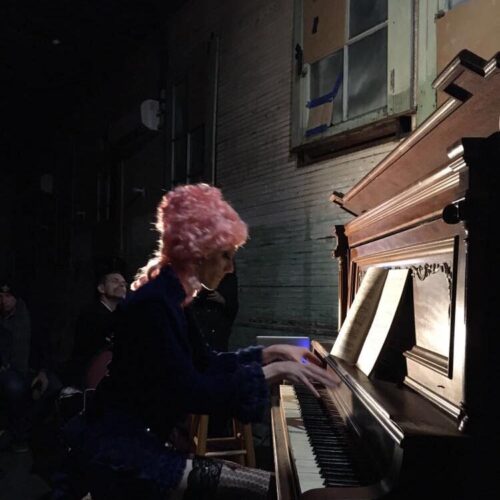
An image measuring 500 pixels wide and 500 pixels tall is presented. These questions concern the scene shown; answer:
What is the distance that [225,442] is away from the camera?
173 inches

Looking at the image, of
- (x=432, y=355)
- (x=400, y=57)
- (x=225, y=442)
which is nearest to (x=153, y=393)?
(x=432, y=355)

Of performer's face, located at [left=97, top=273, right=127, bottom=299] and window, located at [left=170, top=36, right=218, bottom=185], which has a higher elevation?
window, located at [left=170, top=36, right=218, bottom=185]

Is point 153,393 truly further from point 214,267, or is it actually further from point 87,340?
point 87,340

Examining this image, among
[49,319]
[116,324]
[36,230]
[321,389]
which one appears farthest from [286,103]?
[36,230]

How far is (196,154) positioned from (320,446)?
6.47 m

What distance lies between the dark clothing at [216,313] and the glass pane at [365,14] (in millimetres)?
2664

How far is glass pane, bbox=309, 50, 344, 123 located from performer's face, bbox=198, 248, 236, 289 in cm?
339

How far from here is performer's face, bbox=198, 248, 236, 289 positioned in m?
2.15

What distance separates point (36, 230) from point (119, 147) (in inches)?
265

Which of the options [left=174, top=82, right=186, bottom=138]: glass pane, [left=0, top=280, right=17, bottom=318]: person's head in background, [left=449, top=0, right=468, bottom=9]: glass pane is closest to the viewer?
[left=449, top=0, right=468, bottom=9]: glass pane

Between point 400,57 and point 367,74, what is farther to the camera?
point 367,74

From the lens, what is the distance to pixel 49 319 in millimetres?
14336

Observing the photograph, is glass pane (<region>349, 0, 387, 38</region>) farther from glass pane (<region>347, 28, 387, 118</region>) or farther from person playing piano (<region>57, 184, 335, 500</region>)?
person playing piano (<region>57, 184, 335, 500</region>)

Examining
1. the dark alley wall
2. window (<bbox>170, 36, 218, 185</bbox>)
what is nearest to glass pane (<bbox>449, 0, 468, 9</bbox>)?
window (<bbox>170, 36, 218, 185</bbox>)
